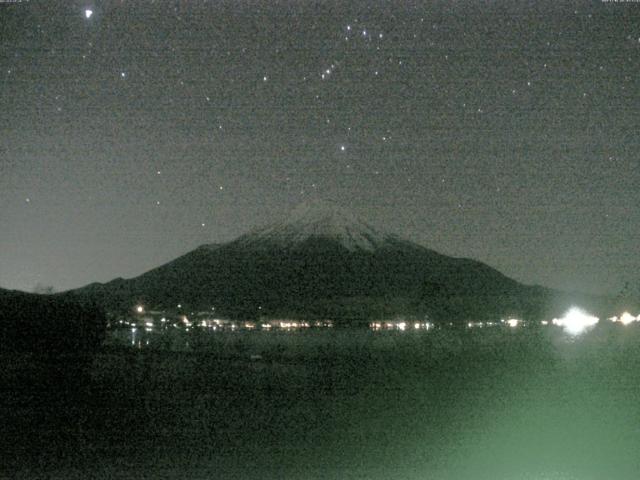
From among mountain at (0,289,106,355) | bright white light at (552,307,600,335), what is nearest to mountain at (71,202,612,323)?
bright white light at (552,307,600,335)

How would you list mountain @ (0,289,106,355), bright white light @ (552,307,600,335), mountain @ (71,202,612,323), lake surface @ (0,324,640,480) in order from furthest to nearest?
mountain @ (71,202,612,323), bright white light @ (552,307,600,335), mountain @ (0,289,106,355), lake surface @ (0,324,640,480)

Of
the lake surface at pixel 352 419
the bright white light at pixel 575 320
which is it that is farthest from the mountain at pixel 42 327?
the bright white light at pixel 575 320

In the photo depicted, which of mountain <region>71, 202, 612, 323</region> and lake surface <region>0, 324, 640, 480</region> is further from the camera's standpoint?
mountain <region>71, 202, 612, 323</region>

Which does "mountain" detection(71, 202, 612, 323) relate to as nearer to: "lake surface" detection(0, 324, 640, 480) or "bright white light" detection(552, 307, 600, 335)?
"bright white light" detection(552, 307, 600, 335)

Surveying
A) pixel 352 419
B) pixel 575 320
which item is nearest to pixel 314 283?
pixel 575 320

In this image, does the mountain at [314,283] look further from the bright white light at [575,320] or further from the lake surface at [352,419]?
the lake surface at [352,419]

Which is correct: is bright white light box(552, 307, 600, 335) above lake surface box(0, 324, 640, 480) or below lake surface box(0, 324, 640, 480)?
above

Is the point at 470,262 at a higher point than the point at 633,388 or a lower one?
higher

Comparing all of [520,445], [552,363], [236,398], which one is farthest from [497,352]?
[520,445]

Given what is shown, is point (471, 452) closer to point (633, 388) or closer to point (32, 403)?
point (633, 388)
